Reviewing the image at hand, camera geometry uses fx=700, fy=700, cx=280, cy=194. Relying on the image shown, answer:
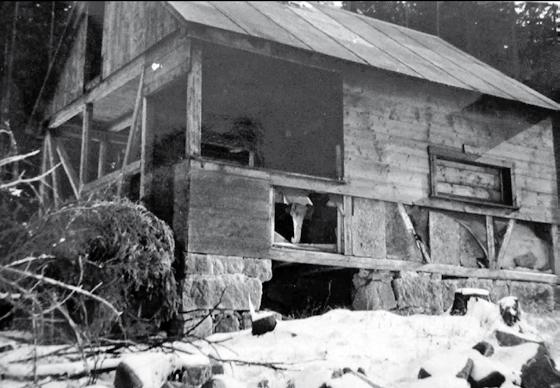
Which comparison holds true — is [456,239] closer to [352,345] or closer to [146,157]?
[352,345]

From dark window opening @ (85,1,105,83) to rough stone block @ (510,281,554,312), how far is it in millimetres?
8969

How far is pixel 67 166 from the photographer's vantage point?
13.8 m

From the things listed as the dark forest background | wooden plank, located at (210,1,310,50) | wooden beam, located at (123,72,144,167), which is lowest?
wooden beam, located at (123,72,144,167)

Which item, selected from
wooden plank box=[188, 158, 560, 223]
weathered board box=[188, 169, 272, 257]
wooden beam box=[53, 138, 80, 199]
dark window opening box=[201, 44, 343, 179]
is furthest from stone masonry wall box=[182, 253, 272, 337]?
wooden beam box=[53, 138, 80, 199]

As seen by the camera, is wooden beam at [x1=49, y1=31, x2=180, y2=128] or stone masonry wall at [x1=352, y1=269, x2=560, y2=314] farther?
stone masonry wall at [x1=352, y1=269, x2=560, y2=314]

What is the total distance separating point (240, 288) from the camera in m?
10.1

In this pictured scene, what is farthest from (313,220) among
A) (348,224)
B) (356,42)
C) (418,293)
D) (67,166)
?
(67,166)

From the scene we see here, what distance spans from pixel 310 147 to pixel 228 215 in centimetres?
409

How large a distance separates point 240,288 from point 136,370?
3.61 m

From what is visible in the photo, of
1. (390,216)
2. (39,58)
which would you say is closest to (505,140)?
(390,216)

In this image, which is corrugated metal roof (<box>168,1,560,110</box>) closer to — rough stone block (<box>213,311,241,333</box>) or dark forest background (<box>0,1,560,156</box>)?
dark forest background (<box>0,1,560,156</box>)

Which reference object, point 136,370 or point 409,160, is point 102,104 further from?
point 136,370

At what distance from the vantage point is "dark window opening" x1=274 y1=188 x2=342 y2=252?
11477 millimetres

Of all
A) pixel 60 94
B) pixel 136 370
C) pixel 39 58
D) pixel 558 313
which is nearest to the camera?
pixel 136 370
